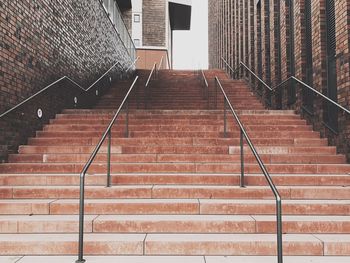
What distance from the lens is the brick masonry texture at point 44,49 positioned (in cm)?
594

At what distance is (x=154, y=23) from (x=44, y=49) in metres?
23.6

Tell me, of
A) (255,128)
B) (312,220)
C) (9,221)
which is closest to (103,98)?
(255,128)

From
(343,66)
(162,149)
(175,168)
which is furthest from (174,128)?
(343,66)

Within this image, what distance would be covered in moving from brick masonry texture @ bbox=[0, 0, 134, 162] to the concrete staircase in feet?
2.67

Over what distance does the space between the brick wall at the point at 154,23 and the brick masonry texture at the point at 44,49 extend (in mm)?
18002

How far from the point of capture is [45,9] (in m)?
7.40

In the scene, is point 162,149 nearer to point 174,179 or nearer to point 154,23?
point 174,179

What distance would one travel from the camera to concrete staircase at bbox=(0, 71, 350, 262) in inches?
151

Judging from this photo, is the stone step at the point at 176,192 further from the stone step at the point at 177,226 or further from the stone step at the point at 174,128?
the stone step at the point at 174,128

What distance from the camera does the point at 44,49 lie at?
7.39m

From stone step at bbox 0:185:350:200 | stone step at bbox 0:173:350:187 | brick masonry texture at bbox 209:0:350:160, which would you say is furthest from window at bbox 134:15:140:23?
stone step at bbox 0:185:350:200

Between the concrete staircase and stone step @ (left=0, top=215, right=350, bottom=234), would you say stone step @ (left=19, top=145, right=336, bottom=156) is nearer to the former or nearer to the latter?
the concrete staircase

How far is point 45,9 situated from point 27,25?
0.98 metres
